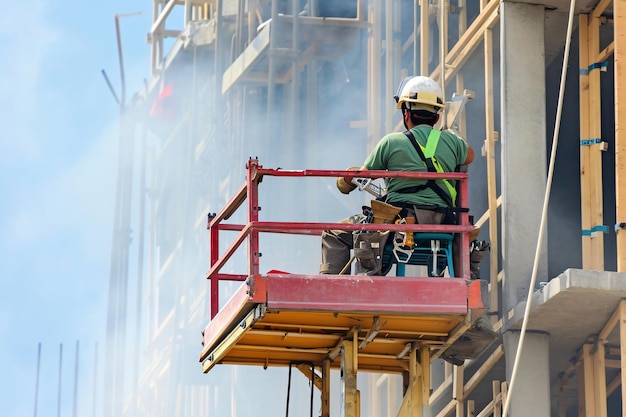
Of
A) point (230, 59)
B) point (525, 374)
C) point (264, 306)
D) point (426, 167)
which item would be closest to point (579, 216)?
point (525, 374)

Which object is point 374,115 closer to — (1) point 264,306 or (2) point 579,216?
(2) point 579,216

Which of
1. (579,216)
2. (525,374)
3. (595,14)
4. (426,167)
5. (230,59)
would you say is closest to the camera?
(426,167)

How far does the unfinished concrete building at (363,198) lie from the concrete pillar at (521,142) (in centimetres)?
2

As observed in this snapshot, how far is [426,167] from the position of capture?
36.9 ft

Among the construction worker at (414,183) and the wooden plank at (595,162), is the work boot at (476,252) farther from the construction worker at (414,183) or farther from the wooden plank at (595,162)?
the wooden plank at (595,162)

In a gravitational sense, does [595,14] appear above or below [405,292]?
above

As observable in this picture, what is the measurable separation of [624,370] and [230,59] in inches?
608

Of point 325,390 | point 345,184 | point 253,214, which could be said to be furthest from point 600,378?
point 253,214

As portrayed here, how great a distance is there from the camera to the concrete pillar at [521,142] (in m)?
12.8

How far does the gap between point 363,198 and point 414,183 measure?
9532 mm

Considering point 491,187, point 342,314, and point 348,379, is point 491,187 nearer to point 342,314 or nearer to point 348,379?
point 348,379

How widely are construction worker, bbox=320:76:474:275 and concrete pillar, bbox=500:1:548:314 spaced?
5.37 feet

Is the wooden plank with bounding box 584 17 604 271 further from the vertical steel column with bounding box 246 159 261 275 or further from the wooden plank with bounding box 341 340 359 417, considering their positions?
the vertical steel column with bounding box 246 159 261 275

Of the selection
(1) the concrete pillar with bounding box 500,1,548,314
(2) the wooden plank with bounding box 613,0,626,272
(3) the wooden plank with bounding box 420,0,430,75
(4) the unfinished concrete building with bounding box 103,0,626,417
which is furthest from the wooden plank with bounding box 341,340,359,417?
(3) the wooden plank with bounding box 420,0,430,75
